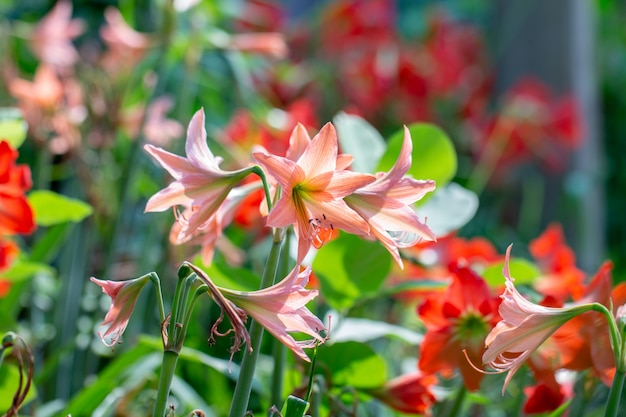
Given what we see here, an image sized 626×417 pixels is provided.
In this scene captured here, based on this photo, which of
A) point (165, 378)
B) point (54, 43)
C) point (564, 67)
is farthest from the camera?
point (564, 67)

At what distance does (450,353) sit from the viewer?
1.98 ft

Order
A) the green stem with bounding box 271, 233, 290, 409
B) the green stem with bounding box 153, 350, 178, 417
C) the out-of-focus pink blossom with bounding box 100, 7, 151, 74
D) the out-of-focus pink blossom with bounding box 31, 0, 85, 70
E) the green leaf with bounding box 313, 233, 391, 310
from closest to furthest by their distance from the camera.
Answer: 1. the green stem with bounding box 153, 350, 178, 417
2. the green stem with bounding box 271, 233, 290, 409
3. the green leaf with bounding box 313, 233, 391, 310
4. the out-of-focus pink blossom with bounding box 100, 7, 151, 74
5. the out-of-focus pink blossom with bounding box 31, 0, 85, 70

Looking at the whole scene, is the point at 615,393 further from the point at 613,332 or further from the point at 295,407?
the point at 295,407

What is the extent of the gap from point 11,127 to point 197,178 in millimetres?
245

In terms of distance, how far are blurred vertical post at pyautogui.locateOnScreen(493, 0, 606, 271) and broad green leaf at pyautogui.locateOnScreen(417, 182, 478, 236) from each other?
0.94 metres

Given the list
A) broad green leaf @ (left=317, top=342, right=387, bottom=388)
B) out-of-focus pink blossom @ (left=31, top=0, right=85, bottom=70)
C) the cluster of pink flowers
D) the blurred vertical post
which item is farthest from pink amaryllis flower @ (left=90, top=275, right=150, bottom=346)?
the blurred vertical post

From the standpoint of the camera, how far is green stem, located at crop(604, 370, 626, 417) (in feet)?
1.47

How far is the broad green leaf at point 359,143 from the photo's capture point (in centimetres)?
76

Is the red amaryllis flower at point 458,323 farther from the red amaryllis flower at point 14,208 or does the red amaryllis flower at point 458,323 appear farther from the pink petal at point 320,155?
the red amaryllis flower at point 14,208

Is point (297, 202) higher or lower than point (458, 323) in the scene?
higher

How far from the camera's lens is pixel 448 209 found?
2.42 ft

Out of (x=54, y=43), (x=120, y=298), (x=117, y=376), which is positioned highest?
(x=120, y=298)

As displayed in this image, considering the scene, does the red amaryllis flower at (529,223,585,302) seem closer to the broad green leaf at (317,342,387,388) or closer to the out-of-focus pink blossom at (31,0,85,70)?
the broad green leaf at (317,342,387,388)

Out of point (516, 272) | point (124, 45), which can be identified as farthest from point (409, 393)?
point (124, 45)
